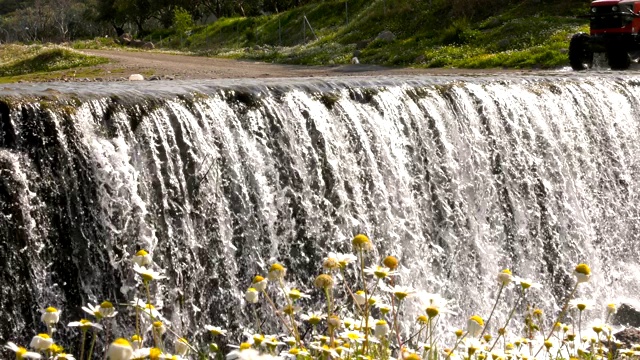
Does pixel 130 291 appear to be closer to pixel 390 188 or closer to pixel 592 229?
pixel 390 188

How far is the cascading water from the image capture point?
21.8ft

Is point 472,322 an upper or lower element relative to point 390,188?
upper

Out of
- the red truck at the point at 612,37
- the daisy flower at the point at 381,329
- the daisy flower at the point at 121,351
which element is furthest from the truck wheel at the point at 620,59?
the daisy flower at the point at 121,351

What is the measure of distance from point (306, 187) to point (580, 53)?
1048cm

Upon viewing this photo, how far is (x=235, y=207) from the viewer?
779 centimetres

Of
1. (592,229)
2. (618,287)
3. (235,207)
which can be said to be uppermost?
(235,207)

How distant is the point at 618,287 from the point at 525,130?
229cm

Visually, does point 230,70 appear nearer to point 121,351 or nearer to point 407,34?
point 407,34

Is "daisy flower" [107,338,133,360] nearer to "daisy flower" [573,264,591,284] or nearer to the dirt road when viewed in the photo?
"daisy flower" [573,264,591,284]

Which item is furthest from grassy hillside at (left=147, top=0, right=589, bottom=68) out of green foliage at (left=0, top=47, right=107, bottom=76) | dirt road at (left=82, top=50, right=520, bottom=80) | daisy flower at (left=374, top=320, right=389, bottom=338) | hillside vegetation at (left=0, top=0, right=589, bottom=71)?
daisy flower at (left=374, top=320, right=389, bottom=338)

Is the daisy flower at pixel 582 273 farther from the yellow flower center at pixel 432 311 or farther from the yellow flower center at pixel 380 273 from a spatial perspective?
the yellow flower center at pixel 380 273

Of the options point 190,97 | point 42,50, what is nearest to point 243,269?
point 190,97

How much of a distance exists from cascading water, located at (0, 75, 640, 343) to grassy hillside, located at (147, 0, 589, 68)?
8100 millimetres

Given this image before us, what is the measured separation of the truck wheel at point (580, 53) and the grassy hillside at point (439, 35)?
134 centimetres
